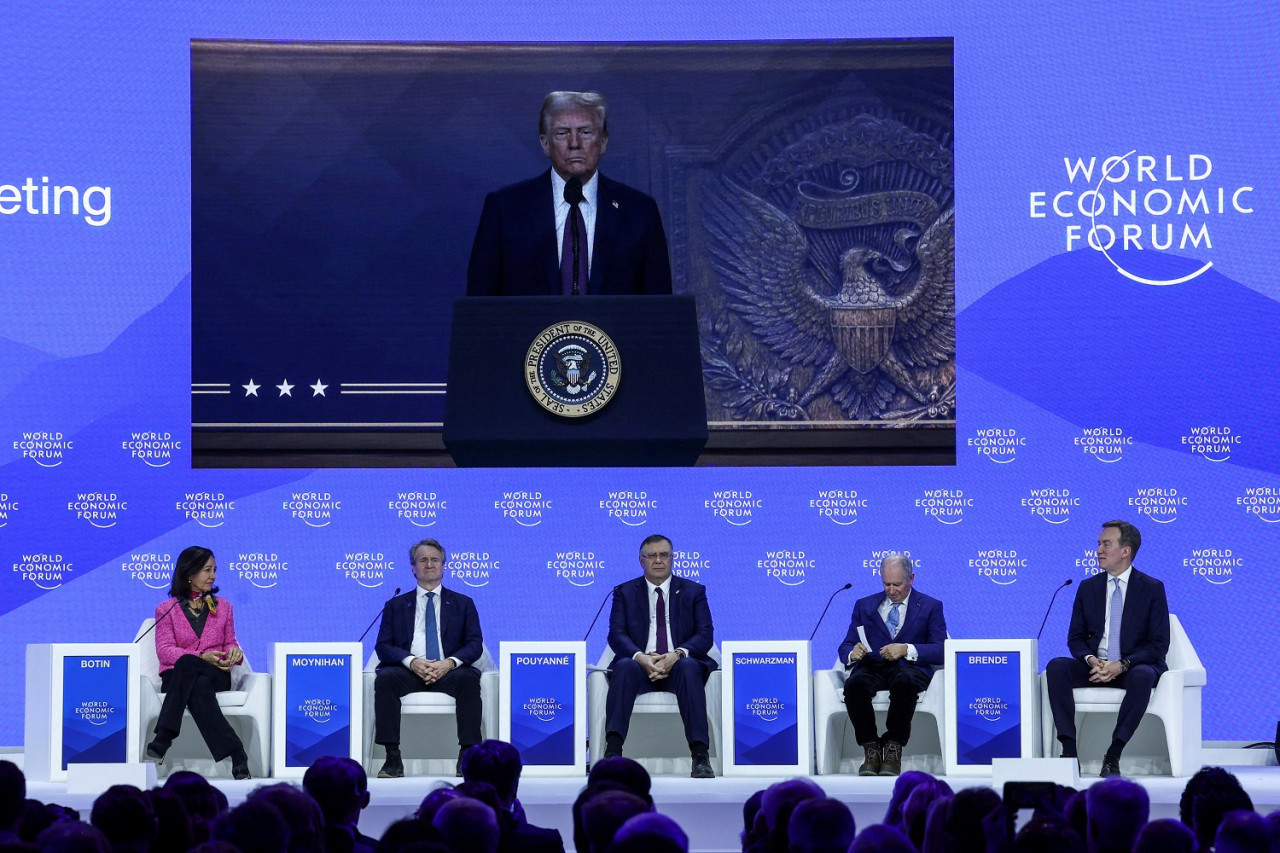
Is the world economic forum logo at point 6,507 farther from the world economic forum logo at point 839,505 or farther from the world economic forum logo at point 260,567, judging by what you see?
the world economic forum logo at point 839,505

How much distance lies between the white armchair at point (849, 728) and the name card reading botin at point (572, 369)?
1969 mm

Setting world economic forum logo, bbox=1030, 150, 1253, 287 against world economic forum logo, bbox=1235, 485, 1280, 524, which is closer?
world economic forum logo, bbox=1235, 485, 1280, 524

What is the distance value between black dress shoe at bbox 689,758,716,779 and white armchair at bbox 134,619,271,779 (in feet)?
5.76

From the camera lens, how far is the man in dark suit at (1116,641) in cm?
793

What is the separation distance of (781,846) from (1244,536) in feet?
19.2

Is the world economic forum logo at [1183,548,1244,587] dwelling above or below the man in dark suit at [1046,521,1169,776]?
above

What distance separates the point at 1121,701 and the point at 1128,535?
759 mm

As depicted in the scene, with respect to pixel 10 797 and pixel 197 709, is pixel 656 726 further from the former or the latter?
pixel 10 797

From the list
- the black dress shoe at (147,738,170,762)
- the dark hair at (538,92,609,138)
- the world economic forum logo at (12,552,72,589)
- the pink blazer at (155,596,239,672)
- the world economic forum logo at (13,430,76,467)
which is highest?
the dark hair at (538,92,609,138)

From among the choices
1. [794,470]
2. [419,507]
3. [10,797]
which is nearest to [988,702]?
[794,470]

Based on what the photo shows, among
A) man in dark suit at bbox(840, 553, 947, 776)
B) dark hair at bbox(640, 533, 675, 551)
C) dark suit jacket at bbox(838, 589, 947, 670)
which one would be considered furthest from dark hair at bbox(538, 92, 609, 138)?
dark suit jacket at bbox(838, 589, 947, 670)

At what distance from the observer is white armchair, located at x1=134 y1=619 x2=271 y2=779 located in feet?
25.9

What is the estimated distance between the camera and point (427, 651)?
8312 mm

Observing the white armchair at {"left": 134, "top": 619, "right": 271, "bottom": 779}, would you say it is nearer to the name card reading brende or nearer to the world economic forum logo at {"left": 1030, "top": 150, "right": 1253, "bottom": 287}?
the name card reading brende
